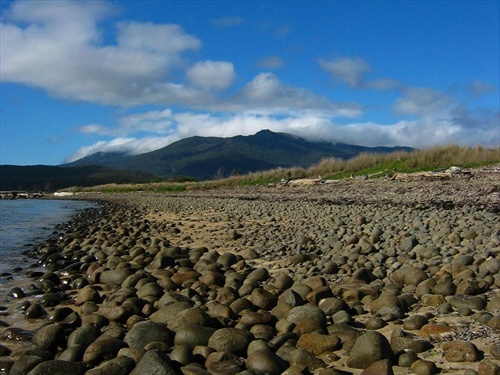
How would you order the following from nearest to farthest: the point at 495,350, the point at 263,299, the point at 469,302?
the point at 495,350 → the point at 469,302 → the point at 263,299

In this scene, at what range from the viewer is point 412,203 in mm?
13953

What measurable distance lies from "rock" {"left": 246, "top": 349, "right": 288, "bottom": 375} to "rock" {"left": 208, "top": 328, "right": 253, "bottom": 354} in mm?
306

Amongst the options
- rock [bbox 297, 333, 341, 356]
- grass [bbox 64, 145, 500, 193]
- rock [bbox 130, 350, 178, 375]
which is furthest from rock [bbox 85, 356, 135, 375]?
grass [bbox 64, 145, 500, 193]

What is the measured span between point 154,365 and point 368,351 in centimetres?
163

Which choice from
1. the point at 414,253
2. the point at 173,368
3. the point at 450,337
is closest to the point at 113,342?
the point at 173,368

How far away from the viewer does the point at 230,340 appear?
4363 millimetres

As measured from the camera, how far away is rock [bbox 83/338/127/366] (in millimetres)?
4352

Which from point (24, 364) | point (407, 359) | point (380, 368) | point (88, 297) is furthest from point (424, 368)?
point (88, 297)

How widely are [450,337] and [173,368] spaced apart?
228cm

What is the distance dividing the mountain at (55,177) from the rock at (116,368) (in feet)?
332

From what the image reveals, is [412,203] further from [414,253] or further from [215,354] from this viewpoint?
[215,354]

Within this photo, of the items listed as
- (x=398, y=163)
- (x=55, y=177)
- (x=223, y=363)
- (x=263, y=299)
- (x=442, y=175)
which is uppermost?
(x=55, y=177)

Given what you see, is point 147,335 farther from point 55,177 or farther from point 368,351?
point 55,177

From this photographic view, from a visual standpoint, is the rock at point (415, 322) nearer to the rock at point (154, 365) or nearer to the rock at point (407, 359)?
the rock at point (407, 359)
